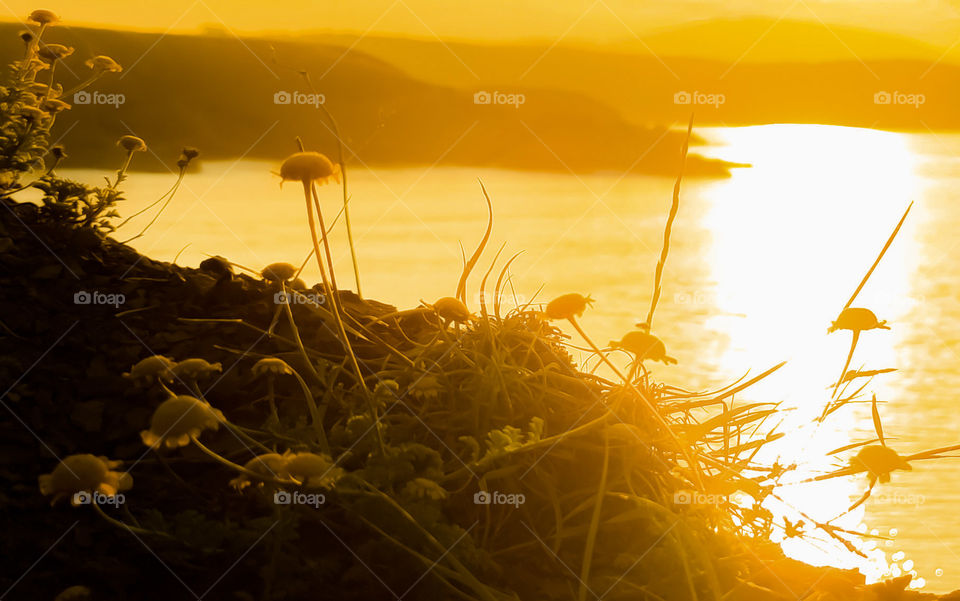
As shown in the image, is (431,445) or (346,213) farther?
(346,213)

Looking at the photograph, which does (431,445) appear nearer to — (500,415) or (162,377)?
(500,415)

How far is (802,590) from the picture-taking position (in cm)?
243

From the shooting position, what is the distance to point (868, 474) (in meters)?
2.21

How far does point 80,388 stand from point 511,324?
1221 millimetres

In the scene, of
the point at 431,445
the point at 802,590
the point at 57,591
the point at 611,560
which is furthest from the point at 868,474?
the point at 57,591

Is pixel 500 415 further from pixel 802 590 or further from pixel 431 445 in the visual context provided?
pixel 802 590

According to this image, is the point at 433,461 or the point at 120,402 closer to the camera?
the point at 433,461

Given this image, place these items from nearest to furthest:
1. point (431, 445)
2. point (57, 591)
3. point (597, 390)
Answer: point (57, 591) → point (431, 445) → point (597, 390)

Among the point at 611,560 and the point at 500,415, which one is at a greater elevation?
the point at 500,415

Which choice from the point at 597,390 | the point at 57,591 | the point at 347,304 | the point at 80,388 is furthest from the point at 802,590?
the point at 80,388

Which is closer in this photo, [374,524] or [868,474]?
[374,524]

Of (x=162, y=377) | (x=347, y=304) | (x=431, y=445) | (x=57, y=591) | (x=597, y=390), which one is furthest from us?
(x=347, y=304)

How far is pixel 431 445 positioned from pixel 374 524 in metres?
0.35

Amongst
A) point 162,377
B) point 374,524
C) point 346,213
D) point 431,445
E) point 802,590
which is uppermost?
point 346,213
